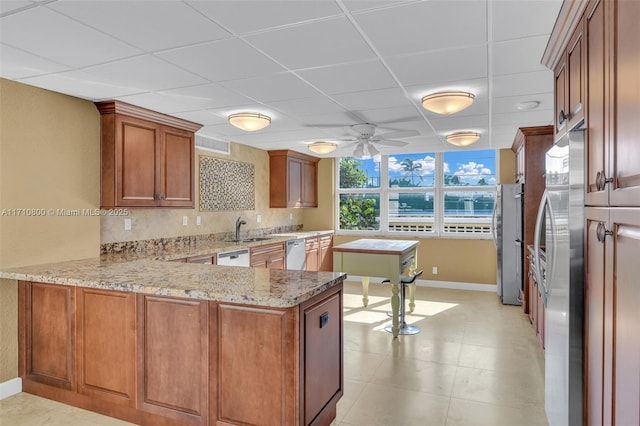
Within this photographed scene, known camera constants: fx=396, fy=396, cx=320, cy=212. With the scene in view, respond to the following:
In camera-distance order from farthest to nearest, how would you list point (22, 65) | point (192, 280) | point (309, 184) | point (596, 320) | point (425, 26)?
point (309, 184)
point (22, 65)
point (192, 280)
point (425, 26)
point (596, 320)

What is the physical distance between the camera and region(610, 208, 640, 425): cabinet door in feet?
3.91

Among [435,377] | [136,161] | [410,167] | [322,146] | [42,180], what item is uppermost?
[322,146]

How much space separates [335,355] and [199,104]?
245 centimetres

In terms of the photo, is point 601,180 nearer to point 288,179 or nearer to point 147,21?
point 147,21

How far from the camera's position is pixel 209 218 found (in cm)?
516

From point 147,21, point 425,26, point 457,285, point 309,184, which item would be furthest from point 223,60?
point 457,285

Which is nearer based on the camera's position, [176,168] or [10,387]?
[10,387]

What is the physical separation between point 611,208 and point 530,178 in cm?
352

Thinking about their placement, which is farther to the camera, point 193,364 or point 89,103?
point 89,103

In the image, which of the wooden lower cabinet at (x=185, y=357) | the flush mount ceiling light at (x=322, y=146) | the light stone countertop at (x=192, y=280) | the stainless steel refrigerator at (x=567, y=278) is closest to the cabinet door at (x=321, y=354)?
the wooden lower cabinet at (x=185, y=357)

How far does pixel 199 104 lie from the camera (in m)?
3.53

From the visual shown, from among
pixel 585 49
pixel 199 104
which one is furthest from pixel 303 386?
pixel 199 104

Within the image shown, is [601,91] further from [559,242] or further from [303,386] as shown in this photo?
[303,386]

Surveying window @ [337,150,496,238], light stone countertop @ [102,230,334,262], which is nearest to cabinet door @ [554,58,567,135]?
light stone countertop @ [102,230,334,262]
